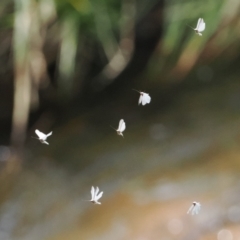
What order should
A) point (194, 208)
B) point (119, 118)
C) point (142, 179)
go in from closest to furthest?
point (194, 208) < point (142, 179) < point (119, 118)

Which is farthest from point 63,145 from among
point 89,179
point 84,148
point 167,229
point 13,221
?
point 167,229

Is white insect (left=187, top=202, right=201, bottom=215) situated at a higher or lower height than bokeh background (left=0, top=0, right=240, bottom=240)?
lower

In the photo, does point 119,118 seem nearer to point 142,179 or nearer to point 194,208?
point 142,179

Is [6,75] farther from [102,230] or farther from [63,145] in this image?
[102,230]

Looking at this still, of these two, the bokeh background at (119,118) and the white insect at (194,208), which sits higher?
the bokeh background at (119,118)

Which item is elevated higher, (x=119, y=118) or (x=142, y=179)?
(x=119, y=118)

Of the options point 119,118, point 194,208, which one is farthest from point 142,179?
point 119,118
